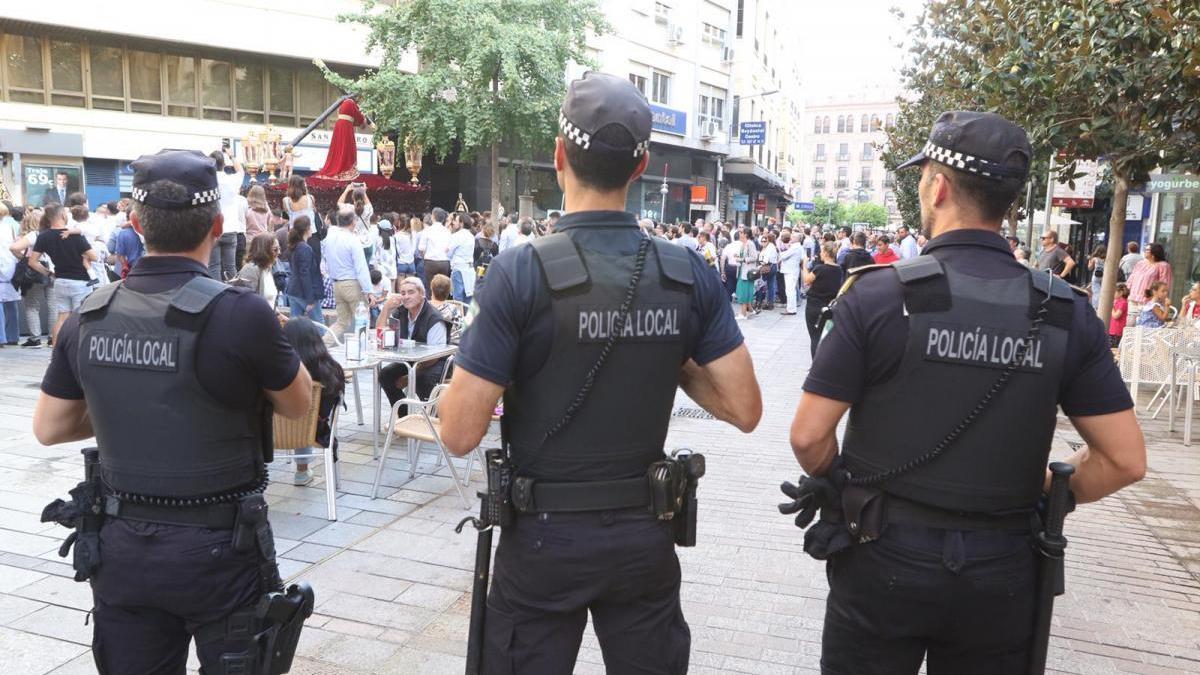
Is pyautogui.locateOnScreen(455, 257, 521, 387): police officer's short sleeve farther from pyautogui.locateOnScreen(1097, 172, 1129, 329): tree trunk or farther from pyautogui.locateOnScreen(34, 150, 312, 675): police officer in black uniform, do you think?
pyautogui.locateOnScreen(1097, 172, 1129, 329): tree trunk

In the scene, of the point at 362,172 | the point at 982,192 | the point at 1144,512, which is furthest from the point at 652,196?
the point at 982,192

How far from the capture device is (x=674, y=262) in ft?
7.12

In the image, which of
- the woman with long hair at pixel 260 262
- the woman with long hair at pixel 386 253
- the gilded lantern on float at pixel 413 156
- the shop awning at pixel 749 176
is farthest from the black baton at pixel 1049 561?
the shop awning at pixel 749 176

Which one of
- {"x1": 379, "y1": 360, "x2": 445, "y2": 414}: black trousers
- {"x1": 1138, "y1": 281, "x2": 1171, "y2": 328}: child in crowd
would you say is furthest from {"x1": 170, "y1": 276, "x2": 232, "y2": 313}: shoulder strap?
{"x1": 1138, "y1": 281, "x2": 1171, "y2": 328}: child in crowd

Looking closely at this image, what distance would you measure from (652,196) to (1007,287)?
35.1 meters

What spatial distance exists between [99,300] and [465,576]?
2671mm

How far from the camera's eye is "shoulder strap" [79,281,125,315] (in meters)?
2.31

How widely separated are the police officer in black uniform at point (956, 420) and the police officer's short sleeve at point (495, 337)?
799 millimetres

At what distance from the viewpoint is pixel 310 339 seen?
5422 millimetres

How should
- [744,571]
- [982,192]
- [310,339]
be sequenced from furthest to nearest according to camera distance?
[310,339] → [744,571] → [982,192]

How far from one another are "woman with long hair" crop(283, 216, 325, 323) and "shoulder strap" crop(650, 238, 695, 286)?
28.8 feet

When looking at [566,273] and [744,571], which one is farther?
[744,571]

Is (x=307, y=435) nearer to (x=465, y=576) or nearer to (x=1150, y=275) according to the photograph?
(x=465, y=576)

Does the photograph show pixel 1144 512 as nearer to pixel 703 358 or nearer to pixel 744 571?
pixel 744 571
